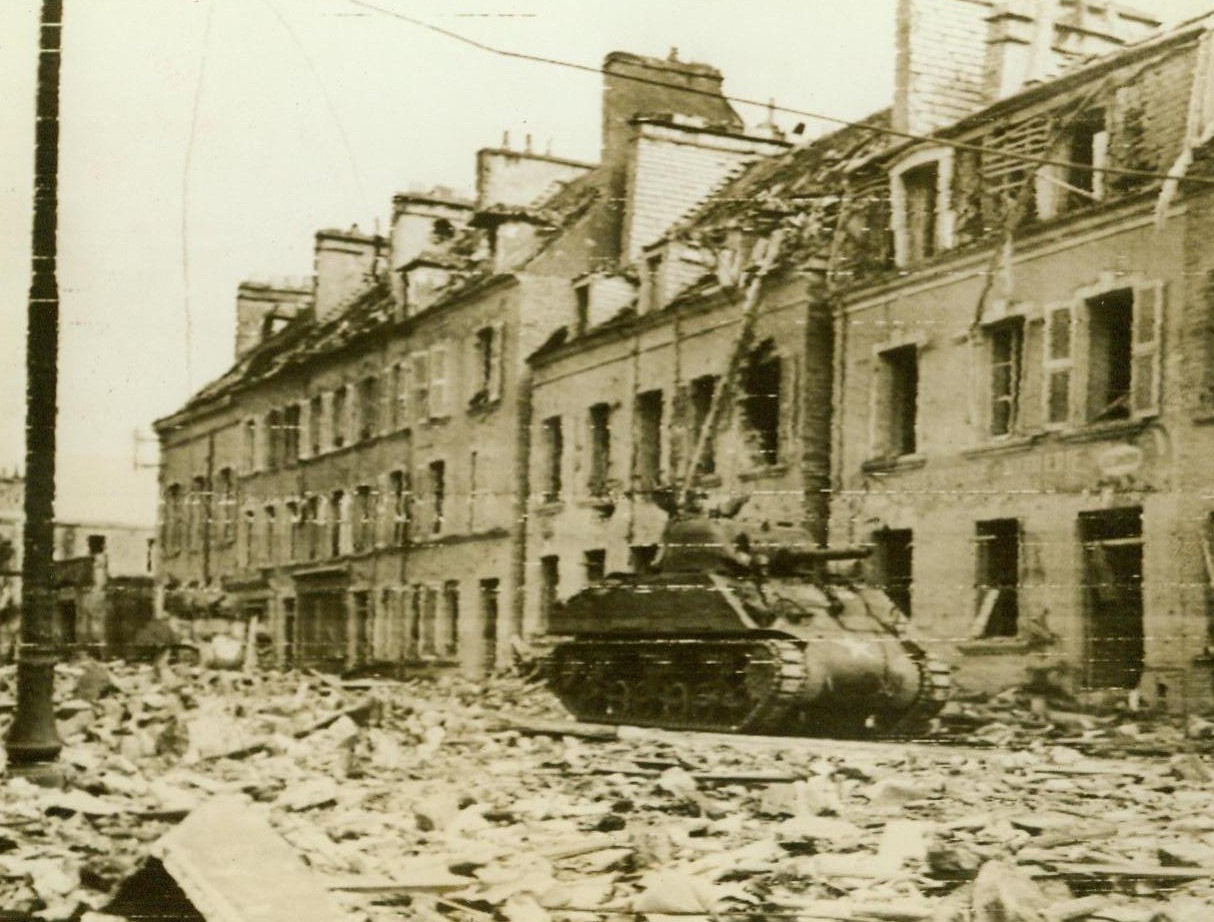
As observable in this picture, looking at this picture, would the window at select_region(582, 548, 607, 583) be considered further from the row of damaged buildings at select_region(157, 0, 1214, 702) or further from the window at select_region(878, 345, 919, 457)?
the window at select_region(878, 345, 919, 457)

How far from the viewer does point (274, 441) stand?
13680 mm

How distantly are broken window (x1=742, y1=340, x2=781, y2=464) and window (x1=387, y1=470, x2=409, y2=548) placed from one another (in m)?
2.81

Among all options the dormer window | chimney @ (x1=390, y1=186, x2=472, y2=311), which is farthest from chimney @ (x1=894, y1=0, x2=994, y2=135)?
chimney @ (x1=390, y1=186, x2=472, y2=311)

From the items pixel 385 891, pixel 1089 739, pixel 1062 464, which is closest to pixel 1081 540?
pixel 1062 464

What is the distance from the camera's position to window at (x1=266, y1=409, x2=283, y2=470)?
13.3 meters

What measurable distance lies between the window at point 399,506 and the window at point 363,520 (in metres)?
0.20

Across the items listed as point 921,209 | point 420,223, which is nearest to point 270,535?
point 420,223

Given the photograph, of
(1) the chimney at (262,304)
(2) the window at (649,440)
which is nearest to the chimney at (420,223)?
(1) the chimney at (262,304)

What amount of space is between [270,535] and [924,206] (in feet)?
21.8

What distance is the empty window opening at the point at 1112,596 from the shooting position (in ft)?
29.7

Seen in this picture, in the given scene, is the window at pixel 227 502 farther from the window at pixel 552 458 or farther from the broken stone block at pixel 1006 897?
the broken stone block at pixel 1006 897

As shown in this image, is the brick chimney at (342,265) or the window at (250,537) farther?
the window at (250,537)

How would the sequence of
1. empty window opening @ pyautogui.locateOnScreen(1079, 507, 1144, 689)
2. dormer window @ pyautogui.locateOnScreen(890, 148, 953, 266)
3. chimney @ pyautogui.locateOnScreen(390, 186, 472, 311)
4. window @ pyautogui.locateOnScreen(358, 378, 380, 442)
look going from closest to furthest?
empty window opening @ pyautogui.locateOnScreen(1079, 507, 1144, 689) → chimney @ pyautogui.locateOnScreen(390, 186, 472, 311) → dormer window @ pyautogui.locateOnScreen(890, 148, 953, 266) → window @ pyautogui.locateOnScreen(358, 378, 380, 442)

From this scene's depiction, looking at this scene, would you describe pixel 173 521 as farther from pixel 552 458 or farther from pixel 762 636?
pixel 762 636
